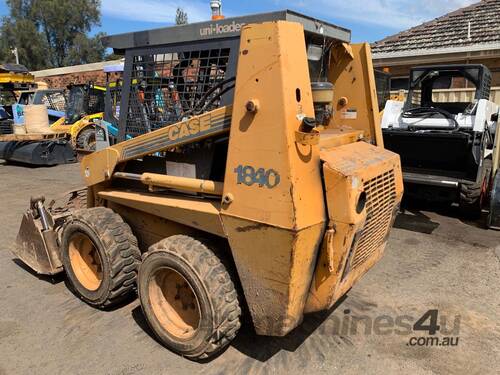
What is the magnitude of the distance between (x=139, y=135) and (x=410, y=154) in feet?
15.9

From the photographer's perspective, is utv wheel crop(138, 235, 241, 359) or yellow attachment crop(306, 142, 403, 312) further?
utv wheel crop(138, 235, 241, 359)

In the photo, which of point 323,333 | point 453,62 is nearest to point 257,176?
point 323,333

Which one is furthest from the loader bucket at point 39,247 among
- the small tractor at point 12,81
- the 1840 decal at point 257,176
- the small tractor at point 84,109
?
the small tractor at point 12,81

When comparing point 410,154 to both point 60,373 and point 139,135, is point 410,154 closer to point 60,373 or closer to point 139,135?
point 139,135

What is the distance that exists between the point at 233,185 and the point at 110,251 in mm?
1320

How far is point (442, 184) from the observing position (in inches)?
238

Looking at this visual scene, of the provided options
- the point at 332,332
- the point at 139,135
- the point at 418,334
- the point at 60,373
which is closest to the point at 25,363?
the point at 60,373

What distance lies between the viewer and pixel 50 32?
44750 millimetres

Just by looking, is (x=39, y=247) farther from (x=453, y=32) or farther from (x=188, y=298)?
(x=453, y=32)

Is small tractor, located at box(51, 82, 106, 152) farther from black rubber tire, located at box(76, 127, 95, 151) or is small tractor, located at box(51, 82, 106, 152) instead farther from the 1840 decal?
the 1840 decal

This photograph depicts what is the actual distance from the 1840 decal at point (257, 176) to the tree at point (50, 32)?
45458 millimetres

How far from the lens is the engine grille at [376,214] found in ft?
9.07

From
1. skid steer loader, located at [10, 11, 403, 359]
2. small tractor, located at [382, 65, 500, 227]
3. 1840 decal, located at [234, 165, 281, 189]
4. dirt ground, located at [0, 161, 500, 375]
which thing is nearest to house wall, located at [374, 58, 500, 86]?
small tractor, located at [382, 65, 500, 227]

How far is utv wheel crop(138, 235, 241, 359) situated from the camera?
2.71 metres
